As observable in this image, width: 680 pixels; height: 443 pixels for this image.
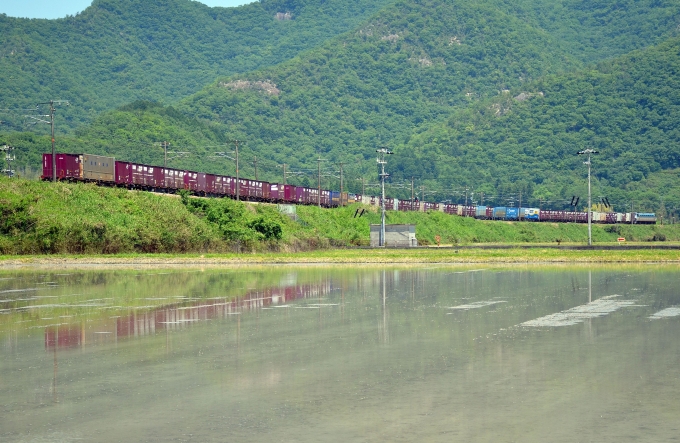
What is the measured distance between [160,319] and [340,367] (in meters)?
9.29

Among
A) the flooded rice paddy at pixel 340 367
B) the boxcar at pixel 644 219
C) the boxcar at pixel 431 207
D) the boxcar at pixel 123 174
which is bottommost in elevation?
the flooded rice paddy at pixel 340 367

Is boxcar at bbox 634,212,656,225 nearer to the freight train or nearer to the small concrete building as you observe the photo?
the freight train

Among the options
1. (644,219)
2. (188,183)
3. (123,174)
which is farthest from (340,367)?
(644,219)

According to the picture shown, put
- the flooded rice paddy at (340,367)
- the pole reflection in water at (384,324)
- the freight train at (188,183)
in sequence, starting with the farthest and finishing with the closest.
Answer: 1. the freight train at (188,183)
2. the pole reflection in water at (384,324)
3. the flooded rice paddy at (340,367)

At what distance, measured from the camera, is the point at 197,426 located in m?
12.1

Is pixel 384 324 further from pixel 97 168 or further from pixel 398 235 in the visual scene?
pixel 398 235

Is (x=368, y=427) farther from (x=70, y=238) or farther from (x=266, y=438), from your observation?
(x=70, y=238)

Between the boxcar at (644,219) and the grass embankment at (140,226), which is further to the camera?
the boxcar at (644,219)

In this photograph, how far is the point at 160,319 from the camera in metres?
24.6

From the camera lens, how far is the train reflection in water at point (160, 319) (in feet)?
68.9

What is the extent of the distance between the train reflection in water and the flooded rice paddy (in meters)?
0.07

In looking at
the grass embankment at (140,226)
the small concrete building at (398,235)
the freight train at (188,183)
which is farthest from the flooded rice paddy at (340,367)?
the small concrete building at (398,235)

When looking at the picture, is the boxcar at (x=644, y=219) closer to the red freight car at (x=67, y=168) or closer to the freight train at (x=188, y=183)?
the freight train at (x=188, y=183)

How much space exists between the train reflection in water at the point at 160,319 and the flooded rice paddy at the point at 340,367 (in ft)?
0.24
